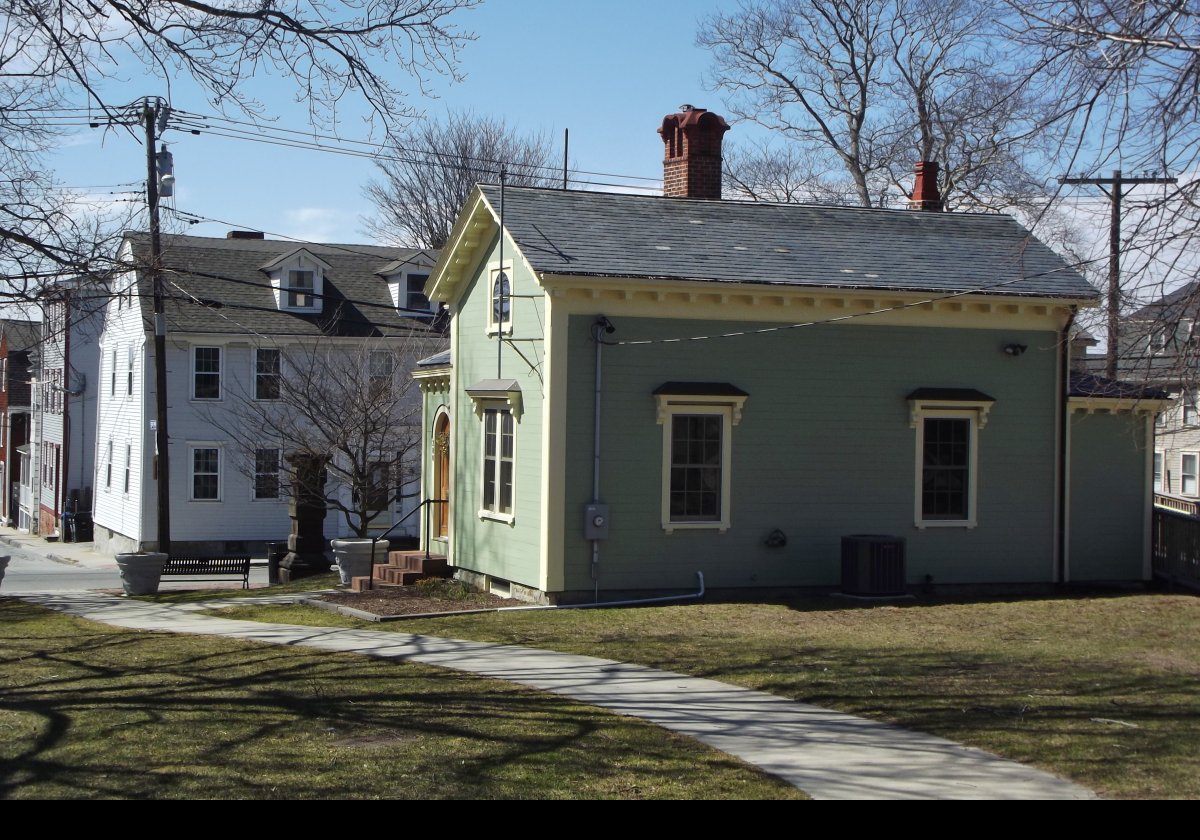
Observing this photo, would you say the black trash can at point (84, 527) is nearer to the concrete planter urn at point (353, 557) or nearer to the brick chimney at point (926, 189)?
the concrete planter urn at point (353, 557)

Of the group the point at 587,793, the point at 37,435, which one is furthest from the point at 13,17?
the point at 37,435

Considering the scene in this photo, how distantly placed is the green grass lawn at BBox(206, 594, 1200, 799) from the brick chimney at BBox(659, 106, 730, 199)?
25.7 feet

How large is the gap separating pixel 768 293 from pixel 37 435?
4085cm

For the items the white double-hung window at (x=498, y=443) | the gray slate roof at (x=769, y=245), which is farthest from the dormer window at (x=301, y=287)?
the gray slate roof at (x=769, y=245)

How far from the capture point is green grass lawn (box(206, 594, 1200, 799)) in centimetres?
953

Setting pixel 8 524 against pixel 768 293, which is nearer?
pixel 768 293

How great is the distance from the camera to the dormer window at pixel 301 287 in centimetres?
3844

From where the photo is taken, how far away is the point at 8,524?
57.3 metres

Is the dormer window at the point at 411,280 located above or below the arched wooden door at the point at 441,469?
above

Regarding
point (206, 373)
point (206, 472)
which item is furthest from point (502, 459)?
point (206, 472)

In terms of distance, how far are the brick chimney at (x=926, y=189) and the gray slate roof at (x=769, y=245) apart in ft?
6.88

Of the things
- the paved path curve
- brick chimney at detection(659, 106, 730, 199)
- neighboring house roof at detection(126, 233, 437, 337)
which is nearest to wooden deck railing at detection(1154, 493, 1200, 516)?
brick chimney at detection(659, 106, 730, 199)

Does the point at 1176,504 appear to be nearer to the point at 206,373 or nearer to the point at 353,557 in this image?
the point at 353,557
